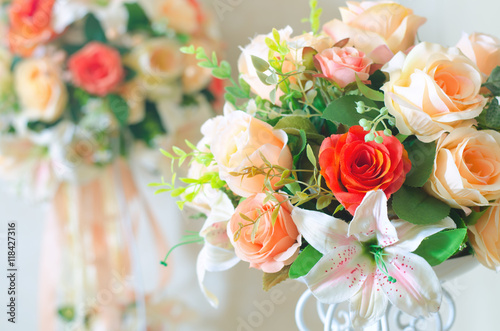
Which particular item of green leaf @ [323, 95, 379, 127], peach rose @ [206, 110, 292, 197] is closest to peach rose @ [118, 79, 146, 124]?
peach rose @ [206, 110, 292, 197]

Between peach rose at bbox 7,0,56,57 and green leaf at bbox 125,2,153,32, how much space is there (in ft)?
0.53

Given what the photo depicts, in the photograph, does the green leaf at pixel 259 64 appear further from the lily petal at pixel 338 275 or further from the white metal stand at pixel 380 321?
the white metal stand at pixel 380 321

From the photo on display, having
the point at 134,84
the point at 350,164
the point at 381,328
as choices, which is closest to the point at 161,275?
the point at 134,84

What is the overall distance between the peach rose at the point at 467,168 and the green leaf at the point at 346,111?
102 millimetres

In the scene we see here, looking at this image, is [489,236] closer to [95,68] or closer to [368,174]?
[368,174]

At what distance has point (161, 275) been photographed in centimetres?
120

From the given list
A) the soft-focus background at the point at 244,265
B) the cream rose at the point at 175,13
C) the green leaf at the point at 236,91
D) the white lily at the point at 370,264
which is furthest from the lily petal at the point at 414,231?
the cream rose at the point at 175,13

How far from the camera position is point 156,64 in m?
1.04

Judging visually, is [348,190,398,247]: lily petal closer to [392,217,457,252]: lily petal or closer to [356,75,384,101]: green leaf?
[392,217,457,252]: lily petal

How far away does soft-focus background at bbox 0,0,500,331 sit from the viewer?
3.45 feet

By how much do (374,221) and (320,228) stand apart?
6 centimetres

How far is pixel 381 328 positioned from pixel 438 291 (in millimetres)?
190

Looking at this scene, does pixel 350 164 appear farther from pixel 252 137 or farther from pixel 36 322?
pixel 36 322

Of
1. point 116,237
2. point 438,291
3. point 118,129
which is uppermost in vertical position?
point 438,291
